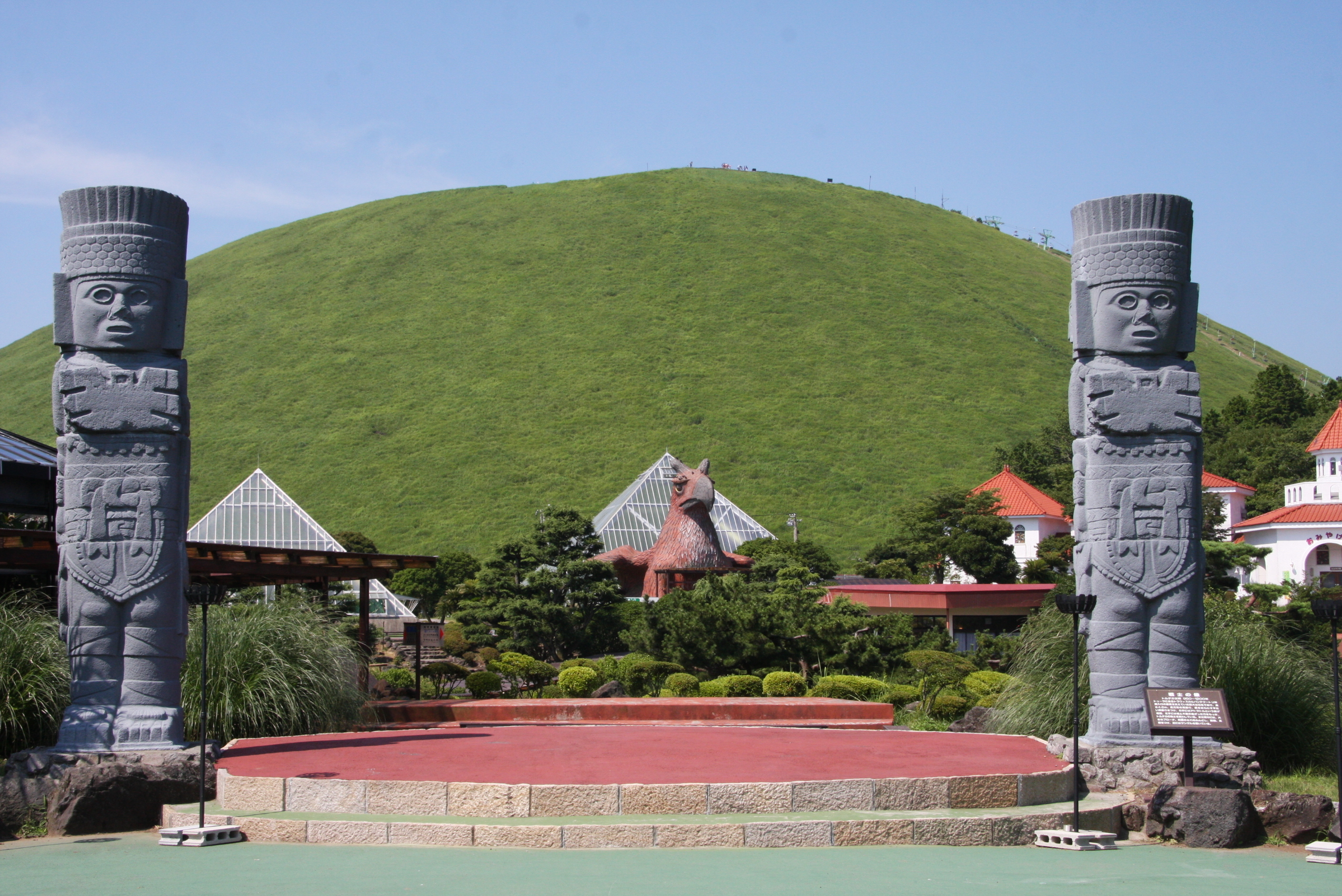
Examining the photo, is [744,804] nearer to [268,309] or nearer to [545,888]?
[545,888]

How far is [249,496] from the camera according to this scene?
45.5m

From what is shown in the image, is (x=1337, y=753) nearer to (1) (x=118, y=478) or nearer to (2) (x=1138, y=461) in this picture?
(2) (x=1138, y=461)

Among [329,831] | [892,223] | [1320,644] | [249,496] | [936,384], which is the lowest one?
[329,831]

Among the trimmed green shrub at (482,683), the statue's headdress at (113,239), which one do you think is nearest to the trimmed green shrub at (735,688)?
the trimmed green shrub at (482,683)

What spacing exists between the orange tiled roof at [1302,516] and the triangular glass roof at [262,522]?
37347mm

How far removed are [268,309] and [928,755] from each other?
298ft

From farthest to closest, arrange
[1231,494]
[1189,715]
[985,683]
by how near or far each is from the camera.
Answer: [1231,494]
[985,683]
[1189,715]

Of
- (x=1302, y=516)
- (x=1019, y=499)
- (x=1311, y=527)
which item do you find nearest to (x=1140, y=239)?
(x=1019, y=499)

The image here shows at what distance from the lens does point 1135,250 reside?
35.4 ft

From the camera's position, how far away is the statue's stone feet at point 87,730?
32.6 ft

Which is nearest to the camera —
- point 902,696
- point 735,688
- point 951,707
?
point 951,707

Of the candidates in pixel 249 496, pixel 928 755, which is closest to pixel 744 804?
pixel 928 755

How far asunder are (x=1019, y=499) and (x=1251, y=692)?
4459 centimetres

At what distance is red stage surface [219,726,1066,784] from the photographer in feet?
31.0
